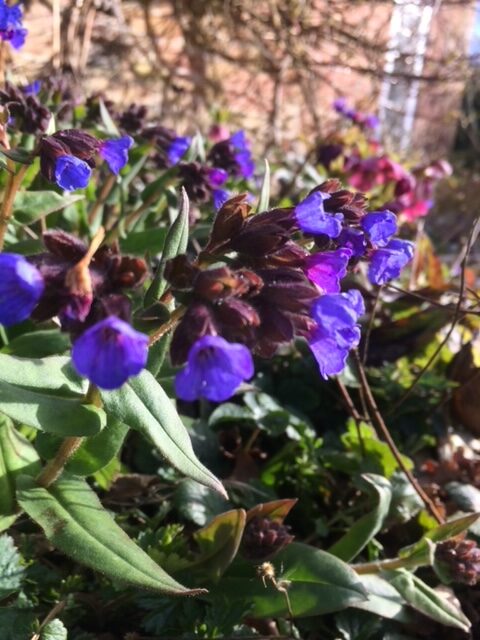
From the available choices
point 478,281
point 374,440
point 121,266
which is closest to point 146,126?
point 374,440

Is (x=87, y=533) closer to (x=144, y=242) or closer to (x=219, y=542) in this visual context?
(x=219, y=542)

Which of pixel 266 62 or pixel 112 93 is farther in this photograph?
pixel 112 93

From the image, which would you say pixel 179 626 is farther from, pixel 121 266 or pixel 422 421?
pixel 422 421

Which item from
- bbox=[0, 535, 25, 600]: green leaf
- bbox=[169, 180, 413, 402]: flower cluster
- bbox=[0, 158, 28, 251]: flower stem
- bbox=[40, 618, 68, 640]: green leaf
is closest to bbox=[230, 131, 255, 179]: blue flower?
bbox=[0, 158, 28, 251]: flower stem

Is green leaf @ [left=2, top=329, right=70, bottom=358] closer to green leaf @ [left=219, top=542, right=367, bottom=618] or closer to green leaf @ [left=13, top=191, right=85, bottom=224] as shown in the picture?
green leaf @ [left=13, top=191, right=85, bottom=224]

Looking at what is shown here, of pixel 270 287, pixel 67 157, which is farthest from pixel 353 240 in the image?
pixel 67 157
